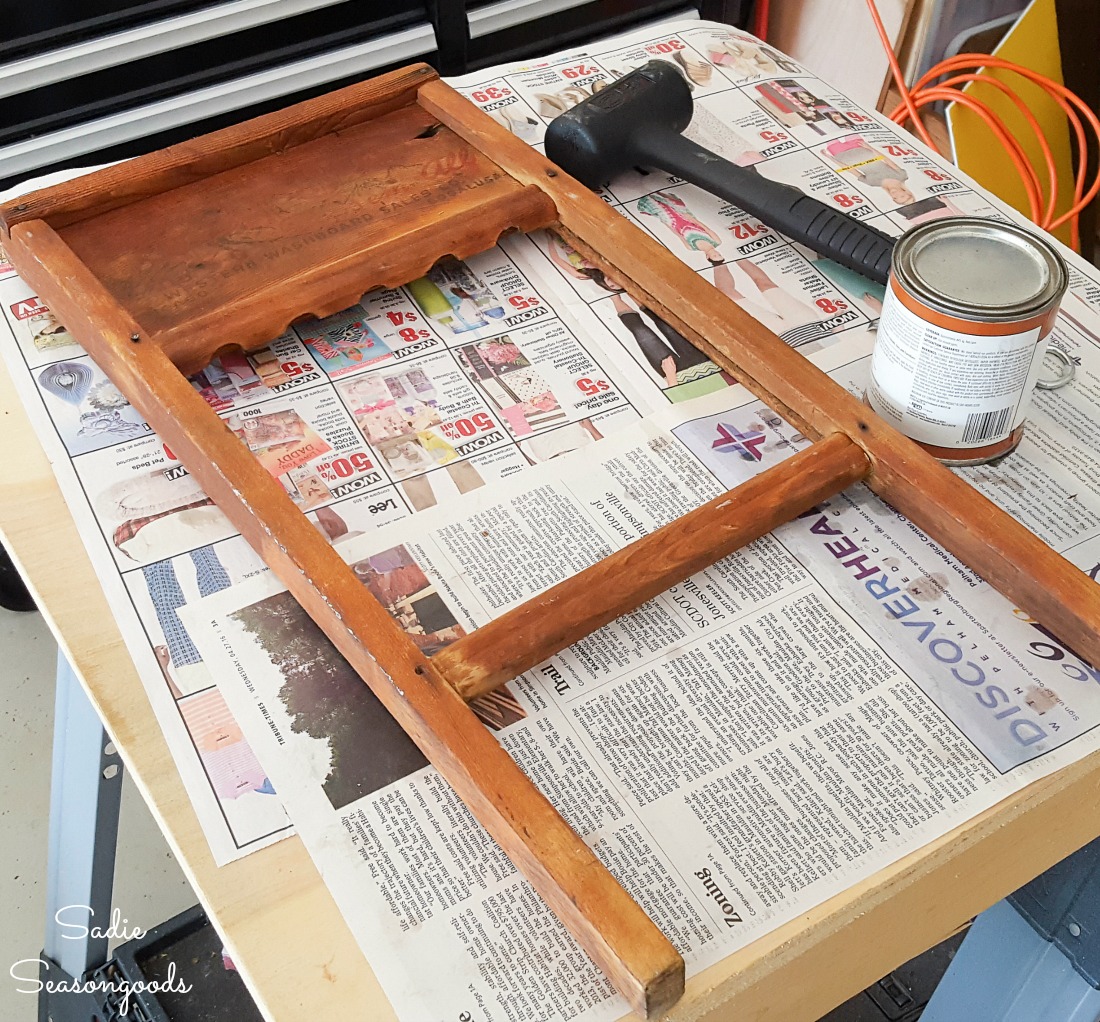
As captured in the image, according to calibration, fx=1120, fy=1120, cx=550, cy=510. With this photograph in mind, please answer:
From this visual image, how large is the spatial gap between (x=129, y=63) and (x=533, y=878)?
1028 mm

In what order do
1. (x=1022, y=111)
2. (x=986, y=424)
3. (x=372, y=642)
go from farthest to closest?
(x=1022, y=111) → (x=986, y=424) → (x=372, y=642)

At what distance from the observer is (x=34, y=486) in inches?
25.6

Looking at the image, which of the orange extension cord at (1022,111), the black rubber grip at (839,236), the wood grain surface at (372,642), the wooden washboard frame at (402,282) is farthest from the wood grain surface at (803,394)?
the orange extension cord at (1022,111)

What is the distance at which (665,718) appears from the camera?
54 centimetres

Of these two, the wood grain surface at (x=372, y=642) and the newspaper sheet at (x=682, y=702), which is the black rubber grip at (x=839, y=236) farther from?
the wood grain surface at (x=372, y=642)

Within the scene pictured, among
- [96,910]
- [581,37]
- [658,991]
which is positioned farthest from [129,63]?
[658,991]

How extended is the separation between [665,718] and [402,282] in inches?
13.9

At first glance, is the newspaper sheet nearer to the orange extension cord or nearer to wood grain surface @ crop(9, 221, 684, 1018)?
wood grain surface @ crop(9, 221, 684, 1018)

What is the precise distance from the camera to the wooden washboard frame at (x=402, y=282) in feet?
1.64

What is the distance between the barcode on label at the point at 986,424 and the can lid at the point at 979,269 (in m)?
0.07

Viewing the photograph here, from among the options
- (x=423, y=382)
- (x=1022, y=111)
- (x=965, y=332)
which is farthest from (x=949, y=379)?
(x=1022, y=111)

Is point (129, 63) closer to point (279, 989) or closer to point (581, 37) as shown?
point (581, 37)

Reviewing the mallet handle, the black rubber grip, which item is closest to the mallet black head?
the mallet handle

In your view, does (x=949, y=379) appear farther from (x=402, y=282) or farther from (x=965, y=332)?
(x=402, y=282)
